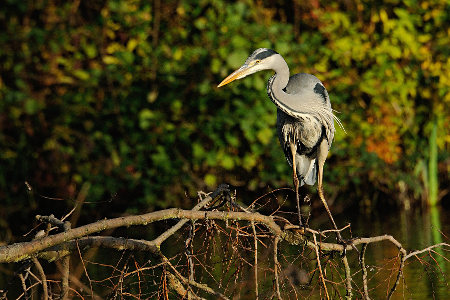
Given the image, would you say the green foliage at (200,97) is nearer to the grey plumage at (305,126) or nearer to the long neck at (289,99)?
the grey plumage at (305,126)

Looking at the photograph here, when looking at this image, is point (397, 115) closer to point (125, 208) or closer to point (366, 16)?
point (366, 16)

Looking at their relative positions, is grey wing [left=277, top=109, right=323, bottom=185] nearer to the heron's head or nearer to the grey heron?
the grey heron

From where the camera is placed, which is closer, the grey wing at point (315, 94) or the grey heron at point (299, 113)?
the grey heron at point (299, 113)

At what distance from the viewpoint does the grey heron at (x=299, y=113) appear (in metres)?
4.73

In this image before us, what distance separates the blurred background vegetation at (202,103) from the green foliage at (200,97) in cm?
2

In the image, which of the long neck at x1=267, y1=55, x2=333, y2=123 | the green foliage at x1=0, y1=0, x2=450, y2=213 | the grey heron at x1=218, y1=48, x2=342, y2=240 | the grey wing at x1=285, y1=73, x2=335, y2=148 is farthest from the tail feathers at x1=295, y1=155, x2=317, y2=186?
the green foliage at x1=0, y1=0, x2=450, y2=213

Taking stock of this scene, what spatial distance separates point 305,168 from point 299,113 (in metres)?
0.86

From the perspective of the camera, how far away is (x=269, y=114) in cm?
830

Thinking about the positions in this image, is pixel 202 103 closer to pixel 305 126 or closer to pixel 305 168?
pixel 305 168

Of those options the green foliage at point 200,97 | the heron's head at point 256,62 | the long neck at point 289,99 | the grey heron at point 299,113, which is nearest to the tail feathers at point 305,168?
the grey heron at point 299,113

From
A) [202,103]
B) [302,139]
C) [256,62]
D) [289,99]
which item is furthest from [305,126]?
[202,103]

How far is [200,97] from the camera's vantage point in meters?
8.40

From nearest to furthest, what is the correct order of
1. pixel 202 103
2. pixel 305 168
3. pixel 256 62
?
pixel 256 62 < pixel 305 168 < pixel 202 103

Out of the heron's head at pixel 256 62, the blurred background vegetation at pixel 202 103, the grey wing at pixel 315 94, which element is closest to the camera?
the heron's head at pixel 256 62
